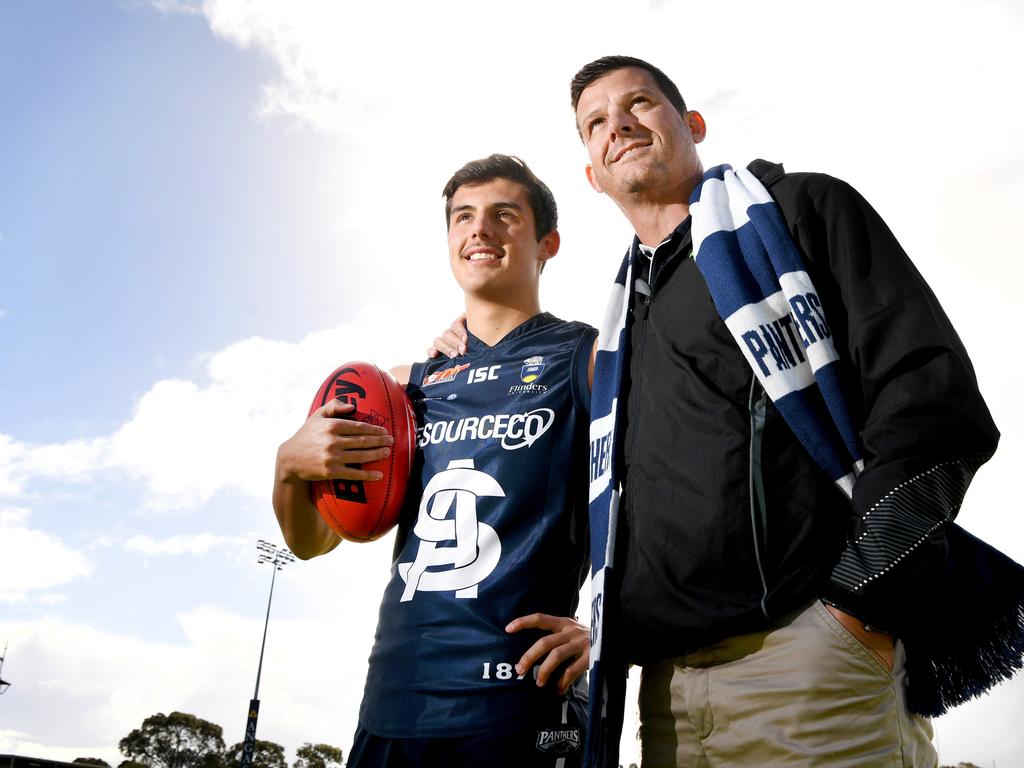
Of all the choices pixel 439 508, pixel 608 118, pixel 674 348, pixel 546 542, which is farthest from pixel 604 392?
pixel 608 118

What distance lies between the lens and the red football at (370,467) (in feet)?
10.0

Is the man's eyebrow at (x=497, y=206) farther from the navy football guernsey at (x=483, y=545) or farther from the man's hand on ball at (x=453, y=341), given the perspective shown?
the navy football guernsey at (x=483, y=545)

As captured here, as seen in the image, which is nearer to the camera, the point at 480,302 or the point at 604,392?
the point at 604,392

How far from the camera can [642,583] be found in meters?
2.14

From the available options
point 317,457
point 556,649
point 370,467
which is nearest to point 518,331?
point 370,467

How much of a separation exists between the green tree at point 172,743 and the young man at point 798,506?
1942 inches

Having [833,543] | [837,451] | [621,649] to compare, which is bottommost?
[621,649]

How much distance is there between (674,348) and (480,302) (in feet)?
4.66

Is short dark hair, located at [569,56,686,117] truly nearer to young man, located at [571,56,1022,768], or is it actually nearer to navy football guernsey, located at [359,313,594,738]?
young man, located at [571,56,1022,768]

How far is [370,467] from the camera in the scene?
120 inches

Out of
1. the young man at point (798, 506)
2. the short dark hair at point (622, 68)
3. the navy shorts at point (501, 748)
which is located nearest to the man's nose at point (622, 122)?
the short dark hair at point (622, 68)

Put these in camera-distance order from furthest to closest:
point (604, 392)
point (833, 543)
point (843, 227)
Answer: point (604, 392) → point (843, 227) → point (833, 543)

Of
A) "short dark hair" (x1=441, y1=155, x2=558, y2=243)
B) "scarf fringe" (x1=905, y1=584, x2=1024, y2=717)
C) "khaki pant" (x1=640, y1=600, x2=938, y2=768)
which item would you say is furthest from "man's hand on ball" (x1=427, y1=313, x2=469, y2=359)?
"scarf fringe" (x1=905, y1=584, x2=1024, y2=717)

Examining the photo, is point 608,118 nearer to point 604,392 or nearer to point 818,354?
point 604,392
